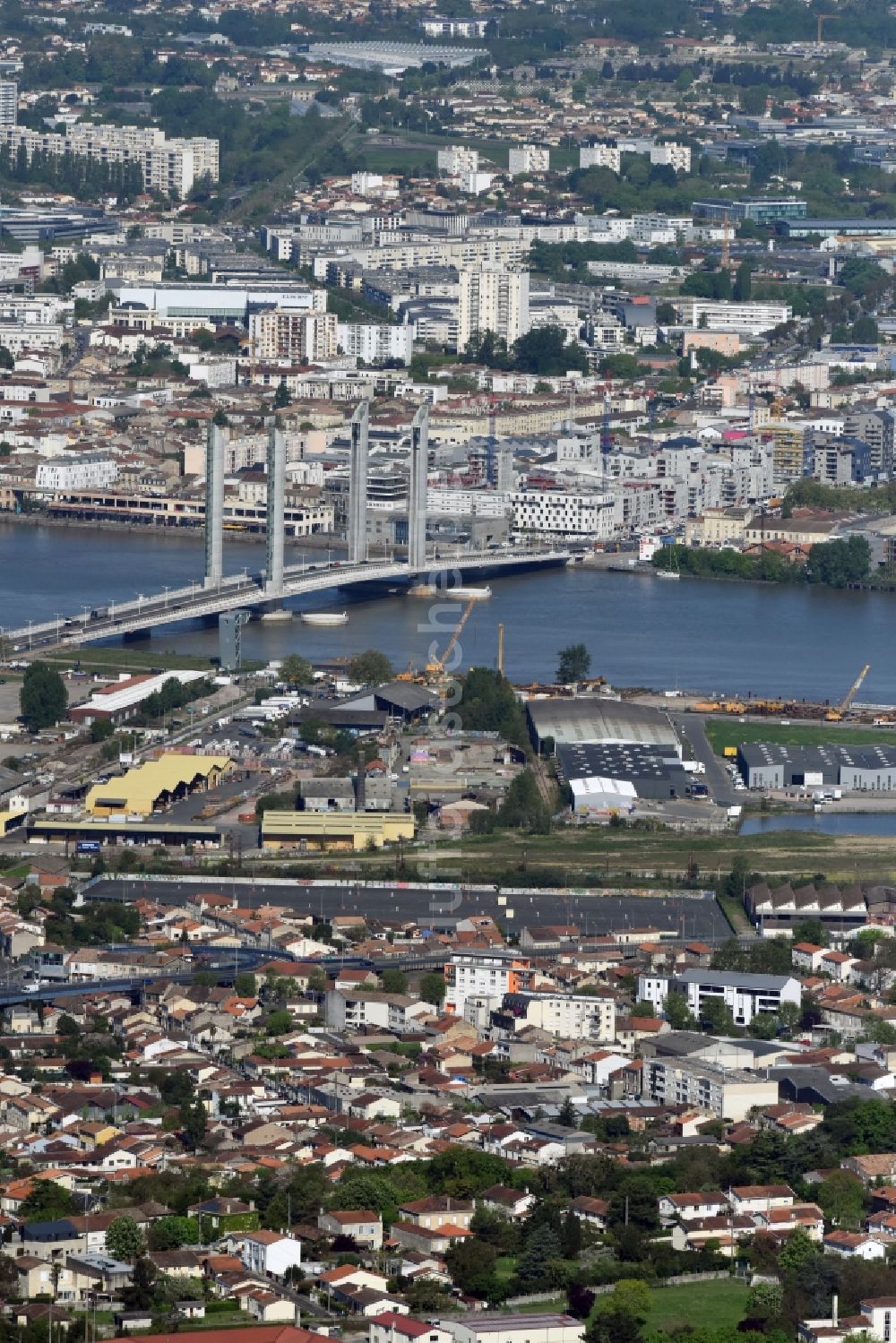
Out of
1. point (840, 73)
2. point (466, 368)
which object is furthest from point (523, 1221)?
point (840, 73)

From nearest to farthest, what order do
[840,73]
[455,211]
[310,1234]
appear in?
1. [310,1234]
2. [455,211]
3. [840,73]

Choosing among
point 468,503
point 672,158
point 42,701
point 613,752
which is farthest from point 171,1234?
point 672,158

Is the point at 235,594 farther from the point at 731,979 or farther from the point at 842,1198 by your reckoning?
the point at 842,1198

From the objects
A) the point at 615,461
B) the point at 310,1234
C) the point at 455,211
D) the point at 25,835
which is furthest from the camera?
the point at 455,211

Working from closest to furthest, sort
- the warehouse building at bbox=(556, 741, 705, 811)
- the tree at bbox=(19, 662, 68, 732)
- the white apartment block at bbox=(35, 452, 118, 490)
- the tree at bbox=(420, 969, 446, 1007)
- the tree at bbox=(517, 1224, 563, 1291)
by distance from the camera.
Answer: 1. the tree at bbox=(517, 1224, 563, 1291)
2. the tree at bbox=(420, 969, 446, 1007)
3. the warehouse building at bbox=(556, 741, 705, 811)
4. the tree at bbox=(19, 662, 68, 732)
5. the white apartment block at bbox=(35, 452, 118, 490)

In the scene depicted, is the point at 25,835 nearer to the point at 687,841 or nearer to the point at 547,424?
the point at 687,841

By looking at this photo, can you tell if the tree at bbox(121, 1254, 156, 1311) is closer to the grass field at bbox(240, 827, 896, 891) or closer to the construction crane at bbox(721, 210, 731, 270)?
the grass field at bbox(240, 827, 896, 891)

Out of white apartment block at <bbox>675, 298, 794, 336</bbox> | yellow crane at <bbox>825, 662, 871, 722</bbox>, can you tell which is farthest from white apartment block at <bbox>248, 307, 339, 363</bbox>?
yellow crane at <bbox>825, 662, 871, 722</bbox>
